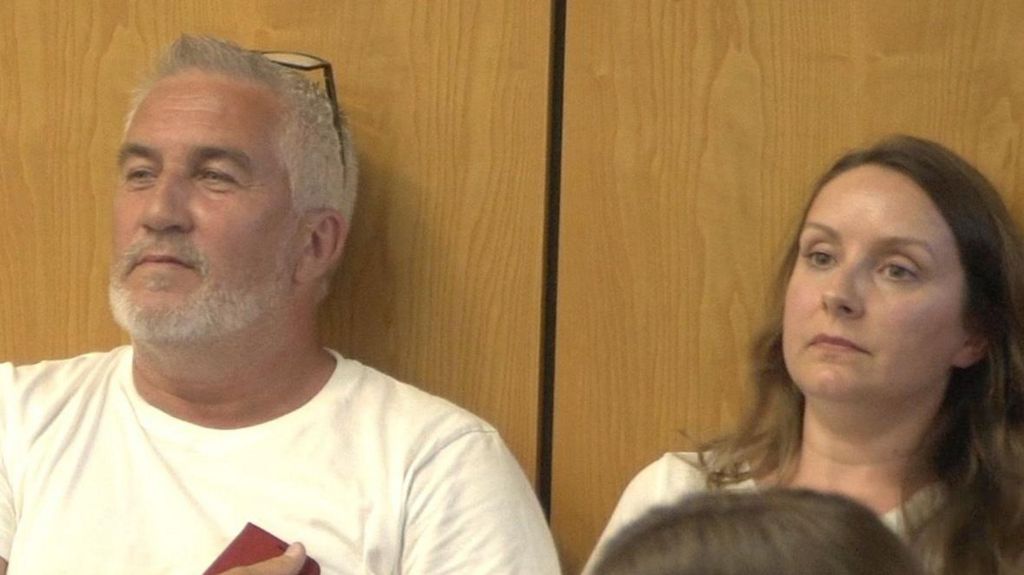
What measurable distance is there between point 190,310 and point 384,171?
34cm

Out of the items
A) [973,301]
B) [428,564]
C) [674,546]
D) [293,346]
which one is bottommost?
[428,564]

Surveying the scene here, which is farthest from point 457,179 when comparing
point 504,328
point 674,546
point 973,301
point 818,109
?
point 674,546

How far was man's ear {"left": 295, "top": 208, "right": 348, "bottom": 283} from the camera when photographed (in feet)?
6.40

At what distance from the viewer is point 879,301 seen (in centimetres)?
172

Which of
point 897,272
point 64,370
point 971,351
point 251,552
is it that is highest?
point 897,272

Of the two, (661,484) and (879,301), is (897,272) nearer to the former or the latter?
(879,301)

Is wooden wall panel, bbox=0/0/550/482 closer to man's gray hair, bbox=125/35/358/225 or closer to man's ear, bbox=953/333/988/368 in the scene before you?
man's gray hair, bbox=125/35/358/225

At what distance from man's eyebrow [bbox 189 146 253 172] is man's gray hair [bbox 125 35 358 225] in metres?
0.06

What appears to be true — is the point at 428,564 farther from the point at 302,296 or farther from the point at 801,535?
the point at 801,535

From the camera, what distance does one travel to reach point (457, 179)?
2.02 meters

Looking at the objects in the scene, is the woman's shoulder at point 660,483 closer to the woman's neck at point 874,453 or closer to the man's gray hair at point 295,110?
the woman's neck at point 874,453

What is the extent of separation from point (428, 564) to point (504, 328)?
38 centimetres

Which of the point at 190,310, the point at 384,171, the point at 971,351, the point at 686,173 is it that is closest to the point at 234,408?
the point at 190,310

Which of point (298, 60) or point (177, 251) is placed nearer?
point (177, 251)
